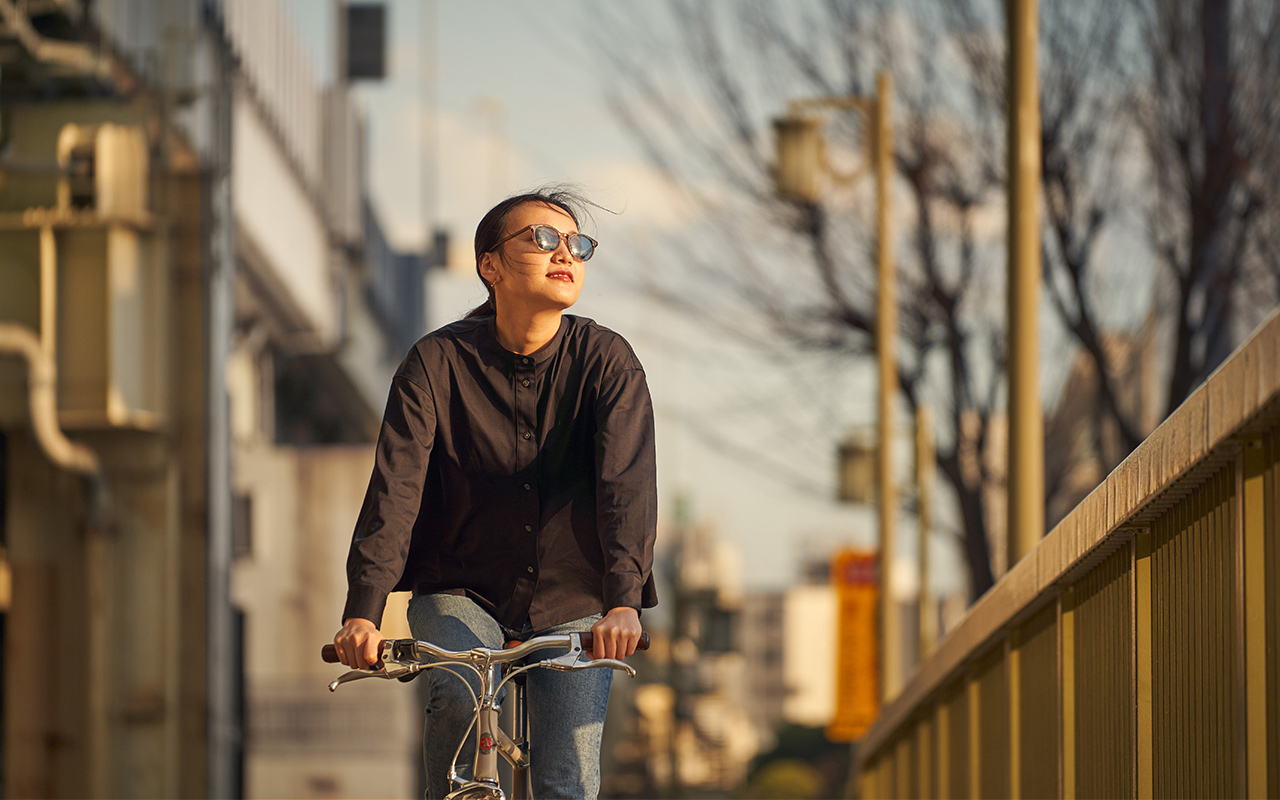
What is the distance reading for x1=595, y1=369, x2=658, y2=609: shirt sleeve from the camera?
3283mm

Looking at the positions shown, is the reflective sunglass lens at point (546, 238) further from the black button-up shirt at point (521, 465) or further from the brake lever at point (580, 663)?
the brake lever at point (580, 663)

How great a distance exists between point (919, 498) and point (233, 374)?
9.13m

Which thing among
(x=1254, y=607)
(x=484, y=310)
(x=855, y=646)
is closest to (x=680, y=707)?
(x=855, y=646)

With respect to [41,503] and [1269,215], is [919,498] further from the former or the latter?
[41,503]

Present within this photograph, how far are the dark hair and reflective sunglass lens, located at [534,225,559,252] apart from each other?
112mm

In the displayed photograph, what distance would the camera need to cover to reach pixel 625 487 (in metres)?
3.38

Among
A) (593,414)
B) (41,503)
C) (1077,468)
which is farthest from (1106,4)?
(593,414)

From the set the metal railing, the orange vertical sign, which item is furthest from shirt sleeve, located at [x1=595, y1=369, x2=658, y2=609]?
the orange vertical sign

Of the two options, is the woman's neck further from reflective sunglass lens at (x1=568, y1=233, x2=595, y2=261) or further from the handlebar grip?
the handlebar grip

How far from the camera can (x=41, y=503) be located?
11.1m

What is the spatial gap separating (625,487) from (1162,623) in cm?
109

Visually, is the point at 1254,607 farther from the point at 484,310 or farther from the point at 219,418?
the point at 219,418

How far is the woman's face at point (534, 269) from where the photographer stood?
3.49 meters

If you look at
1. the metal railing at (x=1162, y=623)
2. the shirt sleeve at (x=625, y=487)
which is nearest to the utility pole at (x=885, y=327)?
the metal railing at (x=1162, y=623)
